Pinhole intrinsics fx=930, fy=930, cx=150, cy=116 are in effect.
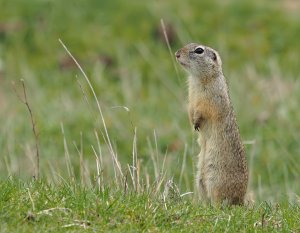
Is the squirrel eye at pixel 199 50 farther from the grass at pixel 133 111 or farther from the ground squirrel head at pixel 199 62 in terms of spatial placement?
the grass at pixel 133 111

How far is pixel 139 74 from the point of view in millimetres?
16812

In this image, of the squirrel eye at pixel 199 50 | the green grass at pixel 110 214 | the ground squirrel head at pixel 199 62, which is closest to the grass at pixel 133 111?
the green grass at pixel 110 214

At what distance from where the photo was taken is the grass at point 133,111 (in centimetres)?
704

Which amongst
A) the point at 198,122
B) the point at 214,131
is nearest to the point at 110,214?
the point at 214,131

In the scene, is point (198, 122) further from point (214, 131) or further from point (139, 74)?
point (139, 74)

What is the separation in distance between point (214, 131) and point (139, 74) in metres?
8.09

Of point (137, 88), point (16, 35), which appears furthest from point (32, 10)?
point (137, 88)

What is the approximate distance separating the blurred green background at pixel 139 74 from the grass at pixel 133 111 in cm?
3

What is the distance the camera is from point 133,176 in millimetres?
8031

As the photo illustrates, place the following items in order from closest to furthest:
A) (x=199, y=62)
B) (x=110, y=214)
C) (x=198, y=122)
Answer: (x=110, y=214)
(x=198, y=122)
(x=199, y=62)

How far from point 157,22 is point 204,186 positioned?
9.83m

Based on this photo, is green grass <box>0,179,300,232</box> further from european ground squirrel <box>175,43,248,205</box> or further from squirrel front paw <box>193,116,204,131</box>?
squirrel front paw <box>193,116,204,131</box>

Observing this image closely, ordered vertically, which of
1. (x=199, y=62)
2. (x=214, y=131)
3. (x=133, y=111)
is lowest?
(x=133, y=111)

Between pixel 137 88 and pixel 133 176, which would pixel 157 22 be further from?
pixel 133 176
